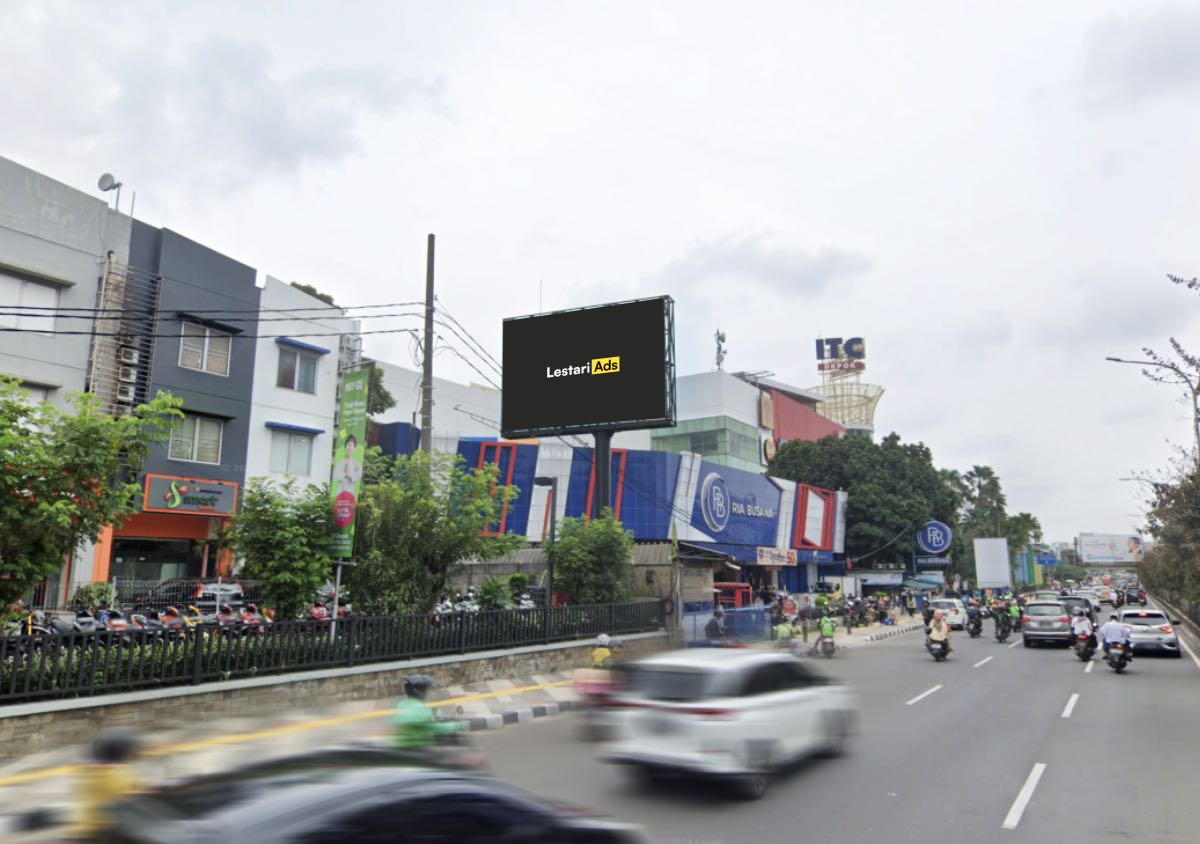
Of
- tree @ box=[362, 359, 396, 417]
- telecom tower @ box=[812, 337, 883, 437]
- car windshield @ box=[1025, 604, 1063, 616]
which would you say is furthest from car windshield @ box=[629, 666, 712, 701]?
telecom tower @ box=[812, 337, 883, 437]

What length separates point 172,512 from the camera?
83.3ft

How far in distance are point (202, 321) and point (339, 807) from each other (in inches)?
1052

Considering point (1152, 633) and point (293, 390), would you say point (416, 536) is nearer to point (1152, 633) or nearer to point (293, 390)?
point (293, 390)

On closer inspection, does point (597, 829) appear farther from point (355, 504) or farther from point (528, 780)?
point (355, 504)

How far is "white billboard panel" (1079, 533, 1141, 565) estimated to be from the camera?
290 ft

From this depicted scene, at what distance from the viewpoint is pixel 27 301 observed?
73.3 feet

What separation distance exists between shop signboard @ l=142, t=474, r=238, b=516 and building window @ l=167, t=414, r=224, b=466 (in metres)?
0.82

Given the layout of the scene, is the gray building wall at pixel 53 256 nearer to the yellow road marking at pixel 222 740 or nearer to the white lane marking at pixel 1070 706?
the yellow road marking at pixel 222 740

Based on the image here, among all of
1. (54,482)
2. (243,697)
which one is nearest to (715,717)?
(243,697)

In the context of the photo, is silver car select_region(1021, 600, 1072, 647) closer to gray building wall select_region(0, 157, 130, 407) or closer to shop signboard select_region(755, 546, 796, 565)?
shop signboard select_region(755, 546, 796, 565)

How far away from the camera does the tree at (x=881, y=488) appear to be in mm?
58219

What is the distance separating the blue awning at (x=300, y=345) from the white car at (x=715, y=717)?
950 inches

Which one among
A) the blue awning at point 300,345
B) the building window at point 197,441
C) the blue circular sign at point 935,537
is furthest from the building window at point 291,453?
the blue circular sign at point 935,537

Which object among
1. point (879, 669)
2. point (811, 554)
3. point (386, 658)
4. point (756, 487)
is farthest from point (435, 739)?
point (811, 554)
